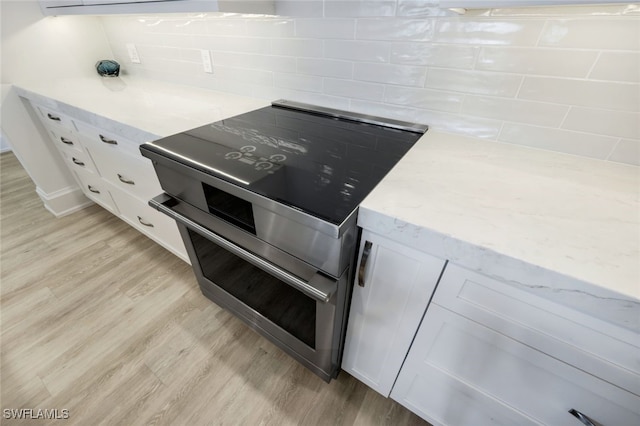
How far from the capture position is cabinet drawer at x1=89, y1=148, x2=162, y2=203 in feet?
3.75

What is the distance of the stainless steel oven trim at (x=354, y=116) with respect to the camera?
3.24 ft

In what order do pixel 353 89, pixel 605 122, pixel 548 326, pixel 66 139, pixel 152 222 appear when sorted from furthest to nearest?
pixel 66 139
pixel 152 222
pixel 353 89
pixel 605 122
pixel 548 326

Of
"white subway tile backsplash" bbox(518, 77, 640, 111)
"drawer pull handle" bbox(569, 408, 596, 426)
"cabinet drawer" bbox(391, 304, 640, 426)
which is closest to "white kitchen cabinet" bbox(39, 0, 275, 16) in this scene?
"white subway tile backsplash" bbox(518, 77, 640, 111)

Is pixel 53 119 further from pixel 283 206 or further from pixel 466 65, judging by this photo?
pixel 466 65

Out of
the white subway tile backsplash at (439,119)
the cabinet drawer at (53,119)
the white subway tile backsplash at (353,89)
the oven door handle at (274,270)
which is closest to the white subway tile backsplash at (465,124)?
the white subway tile backsplash at (439,119)

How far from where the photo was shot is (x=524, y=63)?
78 cm

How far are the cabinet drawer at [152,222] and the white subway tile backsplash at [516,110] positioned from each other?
53.5 inches

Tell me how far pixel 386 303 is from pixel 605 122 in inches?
32.6

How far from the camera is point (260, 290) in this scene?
95 cm

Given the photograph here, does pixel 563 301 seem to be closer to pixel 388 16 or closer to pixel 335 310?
pixel 335 310

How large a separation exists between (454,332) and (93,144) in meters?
1.82

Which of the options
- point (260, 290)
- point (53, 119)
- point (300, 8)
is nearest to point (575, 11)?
point (300, 8)

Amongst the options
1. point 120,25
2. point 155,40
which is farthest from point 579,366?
point 120,25

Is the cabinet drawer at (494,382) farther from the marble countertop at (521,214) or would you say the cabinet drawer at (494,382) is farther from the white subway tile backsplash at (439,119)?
the white subway tile backsplash at (439,119)
